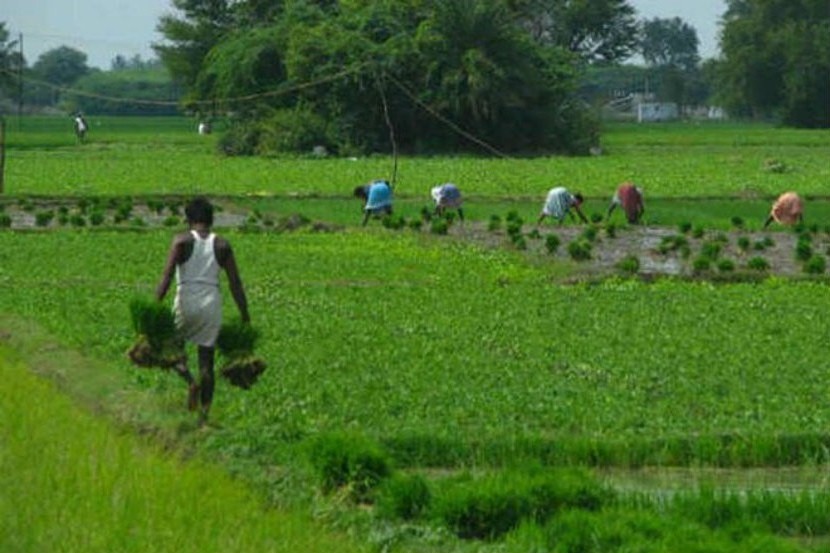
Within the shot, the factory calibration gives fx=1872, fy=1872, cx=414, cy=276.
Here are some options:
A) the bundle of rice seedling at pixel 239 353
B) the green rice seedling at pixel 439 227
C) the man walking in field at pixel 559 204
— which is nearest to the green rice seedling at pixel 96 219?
the green rice seedling at pixel 439 227

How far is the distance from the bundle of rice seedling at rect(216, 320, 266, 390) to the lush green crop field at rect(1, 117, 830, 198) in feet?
77.6

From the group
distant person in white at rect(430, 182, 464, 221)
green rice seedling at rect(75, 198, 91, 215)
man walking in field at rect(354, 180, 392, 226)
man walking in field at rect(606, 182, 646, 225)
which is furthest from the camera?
green rice seedling at rect(75, 198, 91, 215)

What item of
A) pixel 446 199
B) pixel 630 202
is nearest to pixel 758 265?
pixel 630 202

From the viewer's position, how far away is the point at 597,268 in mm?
21531

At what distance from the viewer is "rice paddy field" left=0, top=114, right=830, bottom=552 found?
8.44m

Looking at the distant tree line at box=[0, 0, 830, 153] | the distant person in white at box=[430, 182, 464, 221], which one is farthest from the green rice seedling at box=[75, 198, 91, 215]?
the distant tree line at box=[0, 0, 830, 153]

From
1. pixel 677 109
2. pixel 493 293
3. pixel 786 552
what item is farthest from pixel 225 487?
pixel 677 109

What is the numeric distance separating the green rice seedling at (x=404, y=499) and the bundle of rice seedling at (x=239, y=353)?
1.93 metres

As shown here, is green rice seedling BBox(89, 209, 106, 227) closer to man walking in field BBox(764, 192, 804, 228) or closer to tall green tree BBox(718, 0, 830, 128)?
man walking in field BBox(764, 192, 804, 228)

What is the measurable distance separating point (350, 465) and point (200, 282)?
2023 millimetres

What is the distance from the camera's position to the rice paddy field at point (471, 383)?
8.44m

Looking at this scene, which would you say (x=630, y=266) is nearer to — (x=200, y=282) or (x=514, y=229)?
(x=514, y=229)

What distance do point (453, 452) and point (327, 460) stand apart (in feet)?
4.24

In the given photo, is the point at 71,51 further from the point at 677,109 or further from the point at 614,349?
the point at 614,349
